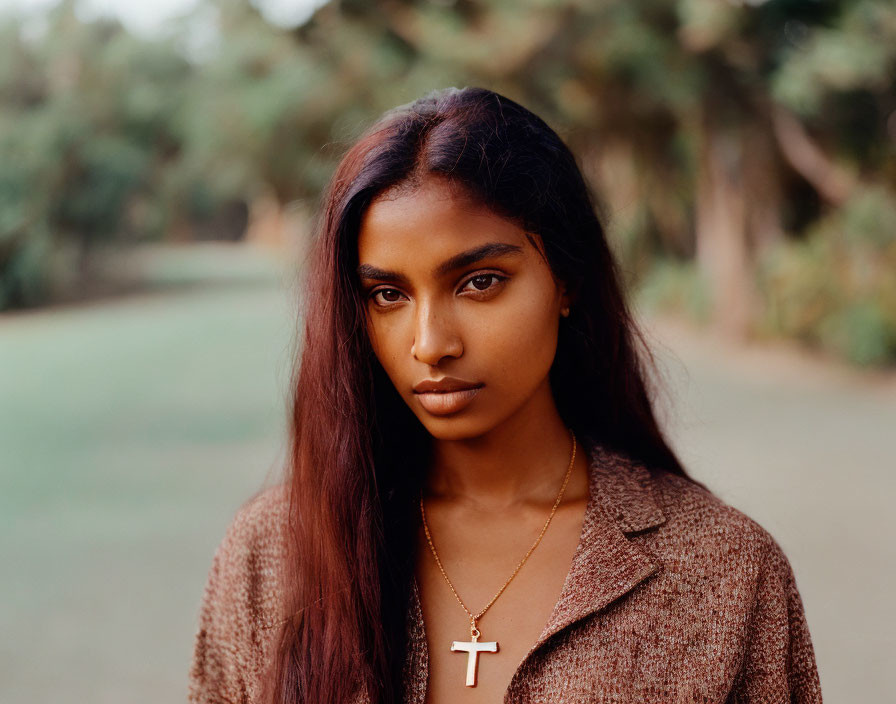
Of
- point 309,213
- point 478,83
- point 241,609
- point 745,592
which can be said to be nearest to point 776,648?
point 745,592

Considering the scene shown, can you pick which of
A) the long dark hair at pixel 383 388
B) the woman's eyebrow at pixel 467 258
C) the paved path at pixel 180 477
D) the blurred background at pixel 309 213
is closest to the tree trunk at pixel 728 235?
the blurred background at pixel 309 213

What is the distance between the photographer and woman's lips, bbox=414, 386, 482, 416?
1.60 m

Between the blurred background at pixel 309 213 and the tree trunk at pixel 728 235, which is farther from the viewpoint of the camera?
the tree trunk at pixel 728 235

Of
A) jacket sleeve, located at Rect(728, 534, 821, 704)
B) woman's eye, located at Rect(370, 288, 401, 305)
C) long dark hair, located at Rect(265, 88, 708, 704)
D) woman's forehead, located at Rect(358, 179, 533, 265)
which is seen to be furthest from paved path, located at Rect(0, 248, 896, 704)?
jacket sleeve, located at Rect(728, 534, 821, 704)

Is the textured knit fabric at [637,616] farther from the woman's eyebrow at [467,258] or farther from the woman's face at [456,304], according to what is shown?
the woman's eyebrow at [467,258]

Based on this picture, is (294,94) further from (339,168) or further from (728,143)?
(339,168)

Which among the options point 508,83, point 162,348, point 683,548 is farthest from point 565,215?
point 162,348

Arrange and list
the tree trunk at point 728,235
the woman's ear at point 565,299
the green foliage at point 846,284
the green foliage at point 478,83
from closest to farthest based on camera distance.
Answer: the woman's ear at point 565,299 < the green foliage at point 478,83 < the green foliage at point 846,284 < the tree trunk at point 728,235

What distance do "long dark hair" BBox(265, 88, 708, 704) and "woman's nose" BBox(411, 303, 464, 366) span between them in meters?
0.18

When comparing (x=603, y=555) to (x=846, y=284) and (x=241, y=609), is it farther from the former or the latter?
(x=846, y=284)

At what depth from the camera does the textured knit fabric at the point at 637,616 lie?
1596 mm

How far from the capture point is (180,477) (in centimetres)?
755

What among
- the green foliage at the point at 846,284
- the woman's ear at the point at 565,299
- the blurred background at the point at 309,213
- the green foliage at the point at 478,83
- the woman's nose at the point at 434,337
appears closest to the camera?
the woman's nose at the point at 434,337

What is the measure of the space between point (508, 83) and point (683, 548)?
890 cm
